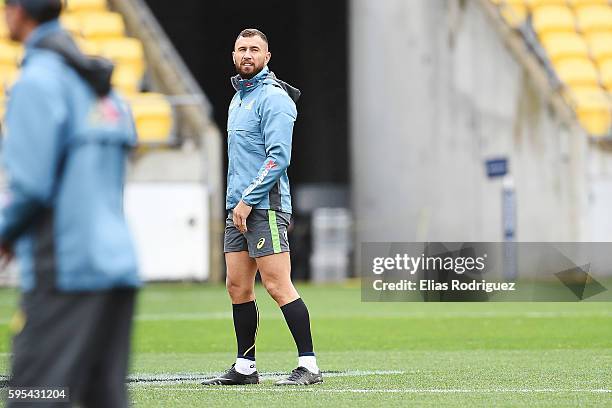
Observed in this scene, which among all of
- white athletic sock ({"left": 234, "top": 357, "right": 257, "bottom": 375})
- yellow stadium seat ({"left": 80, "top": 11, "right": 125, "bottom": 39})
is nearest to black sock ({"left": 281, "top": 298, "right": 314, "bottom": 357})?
white athletic sock ({"left": 234, "top": 357, "right": 257, "bottom": 375})

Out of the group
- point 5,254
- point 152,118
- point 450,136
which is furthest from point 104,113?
point 450,136

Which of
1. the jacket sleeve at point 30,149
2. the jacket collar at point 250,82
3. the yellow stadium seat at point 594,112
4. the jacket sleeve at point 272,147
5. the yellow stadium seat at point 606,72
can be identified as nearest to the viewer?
the jacket sleeve at point 30,149

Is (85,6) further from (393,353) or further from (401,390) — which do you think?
(401,390)

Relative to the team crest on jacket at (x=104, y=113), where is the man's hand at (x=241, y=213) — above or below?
below

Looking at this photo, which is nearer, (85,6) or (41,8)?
(41,8)

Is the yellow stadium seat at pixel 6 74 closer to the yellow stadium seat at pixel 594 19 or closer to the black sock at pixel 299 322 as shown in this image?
the yellow stadium seat at pixel 594 19

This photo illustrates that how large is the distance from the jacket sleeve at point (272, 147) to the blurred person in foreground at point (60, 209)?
143 inches

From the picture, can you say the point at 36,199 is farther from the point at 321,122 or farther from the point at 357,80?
the point at 321,122

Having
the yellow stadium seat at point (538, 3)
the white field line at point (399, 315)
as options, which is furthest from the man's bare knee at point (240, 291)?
the yellow stadium seat at point (538, 3)

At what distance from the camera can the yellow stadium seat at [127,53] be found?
23656 millimetres

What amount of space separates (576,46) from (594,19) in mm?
1121

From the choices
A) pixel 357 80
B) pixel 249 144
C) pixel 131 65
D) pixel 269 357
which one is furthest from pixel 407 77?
pixel 249 144

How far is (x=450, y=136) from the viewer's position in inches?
964

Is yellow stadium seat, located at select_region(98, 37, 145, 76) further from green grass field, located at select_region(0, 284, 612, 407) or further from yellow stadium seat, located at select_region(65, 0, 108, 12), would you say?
green grass field, located at select_region(0, 284, 612, 407)
